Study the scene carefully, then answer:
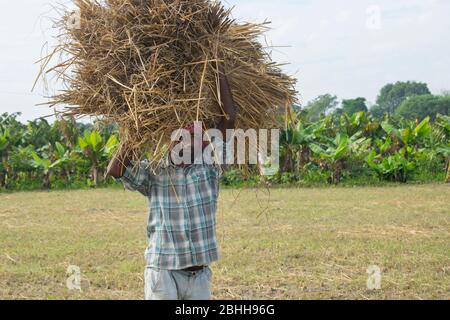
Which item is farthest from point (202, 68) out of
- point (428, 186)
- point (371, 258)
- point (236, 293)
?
point (428, 186)

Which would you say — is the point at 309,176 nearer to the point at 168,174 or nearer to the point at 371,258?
the point at 371,258

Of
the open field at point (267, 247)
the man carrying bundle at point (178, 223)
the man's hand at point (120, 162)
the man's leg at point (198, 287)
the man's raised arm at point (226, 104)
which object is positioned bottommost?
the open field at point (267, 247)

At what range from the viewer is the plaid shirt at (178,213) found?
8.98 ft

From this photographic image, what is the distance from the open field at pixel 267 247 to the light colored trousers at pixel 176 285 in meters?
0.75

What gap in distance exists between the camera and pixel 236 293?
471 cm

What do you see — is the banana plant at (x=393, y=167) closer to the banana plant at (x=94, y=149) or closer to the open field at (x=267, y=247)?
the open field at (x=267, y=247)

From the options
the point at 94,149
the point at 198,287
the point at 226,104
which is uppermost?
the point at 226,104

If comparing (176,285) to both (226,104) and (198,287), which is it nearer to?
(198,287)

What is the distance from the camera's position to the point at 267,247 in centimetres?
638

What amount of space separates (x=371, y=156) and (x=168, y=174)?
11.3m

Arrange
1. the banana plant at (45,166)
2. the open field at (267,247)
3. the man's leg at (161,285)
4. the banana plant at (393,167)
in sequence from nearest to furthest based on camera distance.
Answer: the man's leg at (161,285) < the open field at (267,247) < the banana plant at (393,167) < the banana plant at (45,166)

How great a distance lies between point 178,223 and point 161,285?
28 cm

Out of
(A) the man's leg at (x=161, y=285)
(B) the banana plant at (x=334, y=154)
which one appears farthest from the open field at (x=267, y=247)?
(B) the banana plant at (x=334, y=154)

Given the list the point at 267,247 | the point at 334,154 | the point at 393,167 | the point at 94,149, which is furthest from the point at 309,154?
the point at 267,247
